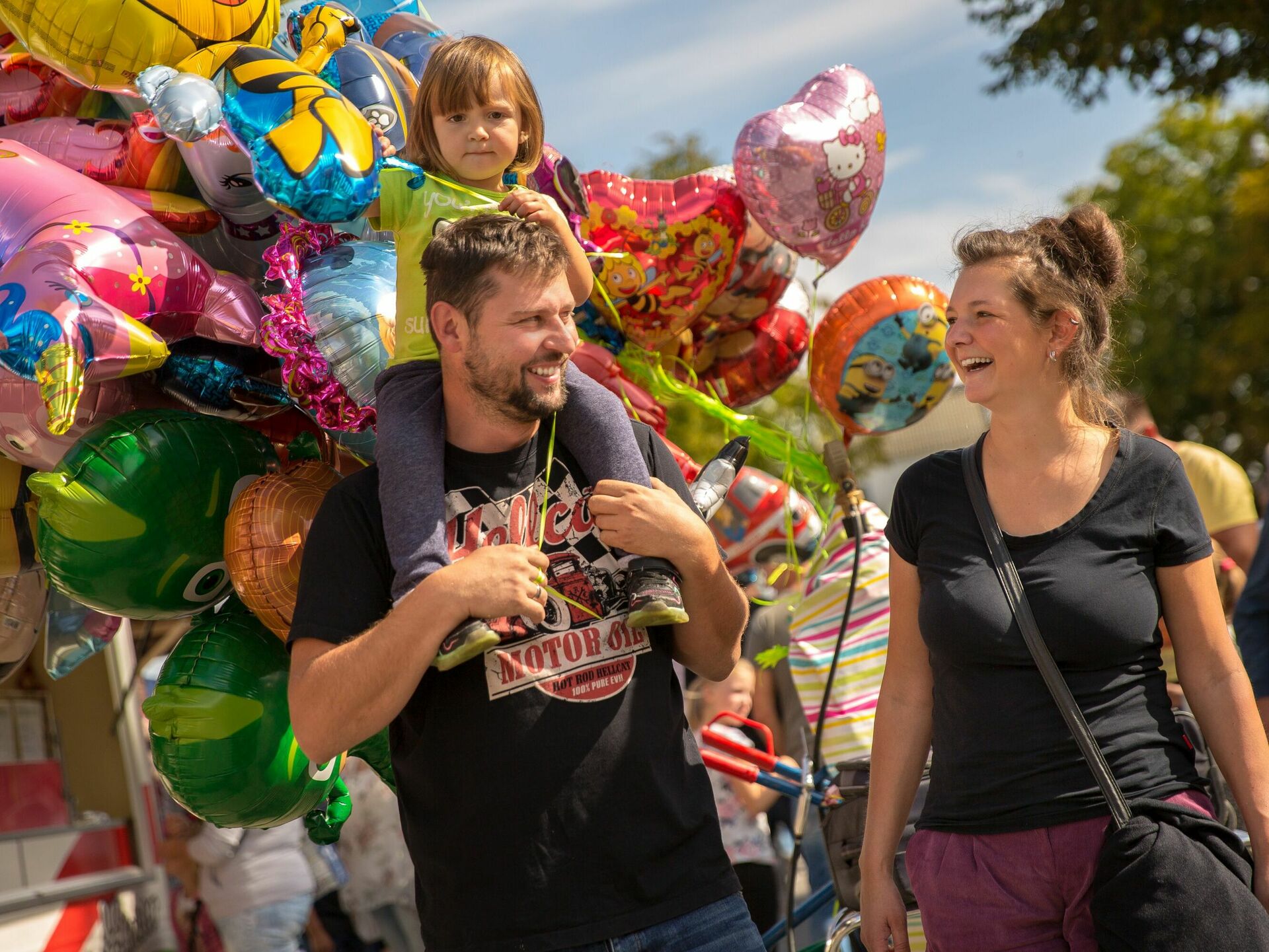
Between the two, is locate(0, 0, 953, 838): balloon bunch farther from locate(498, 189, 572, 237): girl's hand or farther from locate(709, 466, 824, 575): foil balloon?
locate(709, 466, 824, 575): foil balloon

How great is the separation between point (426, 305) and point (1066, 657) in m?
1.31

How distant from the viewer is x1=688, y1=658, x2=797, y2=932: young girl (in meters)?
4.96

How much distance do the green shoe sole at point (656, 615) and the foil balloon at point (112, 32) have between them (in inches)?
68.6

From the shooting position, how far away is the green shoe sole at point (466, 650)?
6.46 ft

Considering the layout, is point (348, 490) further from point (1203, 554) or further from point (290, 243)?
point (1203, 554)

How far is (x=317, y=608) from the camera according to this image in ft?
6.87

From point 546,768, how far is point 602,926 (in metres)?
0.25

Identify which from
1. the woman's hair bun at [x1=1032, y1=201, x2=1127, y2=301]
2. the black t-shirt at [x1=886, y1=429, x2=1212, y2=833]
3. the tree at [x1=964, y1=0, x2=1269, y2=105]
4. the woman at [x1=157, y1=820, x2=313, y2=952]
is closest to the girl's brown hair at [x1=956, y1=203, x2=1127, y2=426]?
the woman's hair bun at [x1=1032, y1=201, x2=1127, y2=301]

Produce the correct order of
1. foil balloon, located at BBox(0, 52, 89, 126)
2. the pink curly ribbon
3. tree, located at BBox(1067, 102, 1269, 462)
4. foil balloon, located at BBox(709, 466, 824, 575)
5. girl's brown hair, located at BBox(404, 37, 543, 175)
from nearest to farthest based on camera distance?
the pink curly ribbon, girl's brown hair, located at BBox(404, 37, 543, 175), foil balloon, located at BBox(0, 52, 89, 126), foil balloon, located at BBox(709, 466, 824, 575), tree, located at BBox(1067, 102, 1269, 462)

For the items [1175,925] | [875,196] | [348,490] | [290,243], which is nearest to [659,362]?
[875,196]

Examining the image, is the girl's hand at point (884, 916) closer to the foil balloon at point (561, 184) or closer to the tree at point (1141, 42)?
the foil balloon at point (561, 184)

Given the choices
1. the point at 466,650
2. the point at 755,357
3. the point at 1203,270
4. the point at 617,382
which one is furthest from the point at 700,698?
the point at 1203,270

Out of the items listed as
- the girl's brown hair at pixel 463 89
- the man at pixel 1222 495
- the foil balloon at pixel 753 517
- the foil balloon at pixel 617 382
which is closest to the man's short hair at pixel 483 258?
the girl's brown hair at pixel 463 89

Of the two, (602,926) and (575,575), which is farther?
(575,575)
